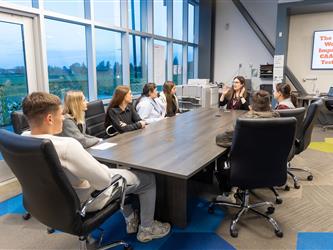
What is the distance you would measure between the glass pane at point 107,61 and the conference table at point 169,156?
2.29m

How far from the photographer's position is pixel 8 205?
8.74ft

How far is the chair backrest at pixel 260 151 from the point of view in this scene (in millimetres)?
1872

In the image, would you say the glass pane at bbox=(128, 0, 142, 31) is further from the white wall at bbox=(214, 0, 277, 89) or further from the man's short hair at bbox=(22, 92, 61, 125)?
the man's short hair at bbox=(22, 92, 61, 125)

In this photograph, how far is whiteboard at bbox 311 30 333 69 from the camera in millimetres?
6310

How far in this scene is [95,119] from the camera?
3238 mm

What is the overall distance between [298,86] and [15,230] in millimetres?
6514

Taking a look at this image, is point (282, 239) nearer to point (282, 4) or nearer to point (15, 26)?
point (15, 26)

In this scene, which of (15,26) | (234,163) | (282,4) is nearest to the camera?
(234,163)

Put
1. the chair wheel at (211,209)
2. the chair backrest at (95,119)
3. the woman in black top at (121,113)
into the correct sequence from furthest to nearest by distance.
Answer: the chair backrest at (95,119), the woman in black top at (121,113), the chair wheel at (211,209)

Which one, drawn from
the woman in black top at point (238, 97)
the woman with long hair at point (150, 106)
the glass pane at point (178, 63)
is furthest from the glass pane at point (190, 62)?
the woman with long hair at point (150, 106)

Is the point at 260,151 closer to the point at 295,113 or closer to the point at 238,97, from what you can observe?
the point at 295,113

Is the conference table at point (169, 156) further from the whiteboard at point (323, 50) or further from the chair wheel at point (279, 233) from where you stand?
the whiteboard at point (323, 50)

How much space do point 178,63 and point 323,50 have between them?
3.48 metres

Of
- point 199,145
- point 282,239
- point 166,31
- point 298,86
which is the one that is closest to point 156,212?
point 199,145
